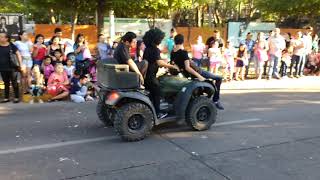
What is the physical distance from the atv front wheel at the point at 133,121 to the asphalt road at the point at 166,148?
143 millimetres

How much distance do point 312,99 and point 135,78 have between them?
231 inches

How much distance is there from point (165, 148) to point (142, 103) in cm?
85

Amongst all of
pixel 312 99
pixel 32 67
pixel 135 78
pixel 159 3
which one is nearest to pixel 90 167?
pixel 135 78

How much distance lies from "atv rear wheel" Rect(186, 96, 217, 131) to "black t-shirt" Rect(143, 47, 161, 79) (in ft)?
2.95

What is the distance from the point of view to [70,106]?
10.1 meters

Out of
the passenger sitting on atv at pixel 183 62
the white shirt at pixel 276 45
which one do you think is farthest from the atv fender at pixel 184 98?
the white shirt at pixel 276 45

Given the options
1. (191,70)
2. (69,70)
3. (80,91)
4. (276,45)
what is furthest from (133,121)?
(276,45)

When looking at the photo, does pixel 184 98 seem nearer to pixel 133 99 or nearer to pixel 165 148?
pixel 133 99

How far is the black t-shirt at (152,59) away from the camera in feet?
24.0

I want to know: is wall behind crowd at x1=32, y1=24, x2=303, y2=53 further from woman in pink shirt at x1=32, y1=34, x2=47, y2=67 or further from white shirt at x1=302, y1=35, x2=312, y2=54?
woman in pink shirt at x1=32, y1=34, x2=47, y2=67

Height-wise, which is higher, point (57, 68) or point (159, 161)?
point (57, 68)

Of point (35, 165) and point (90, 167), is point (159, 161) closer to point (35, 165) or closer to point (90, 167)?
point (90, 167)

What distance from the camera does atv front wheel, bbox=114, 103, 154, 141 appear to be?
6891 millimetres

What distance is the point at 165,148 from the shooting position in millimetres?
6707
